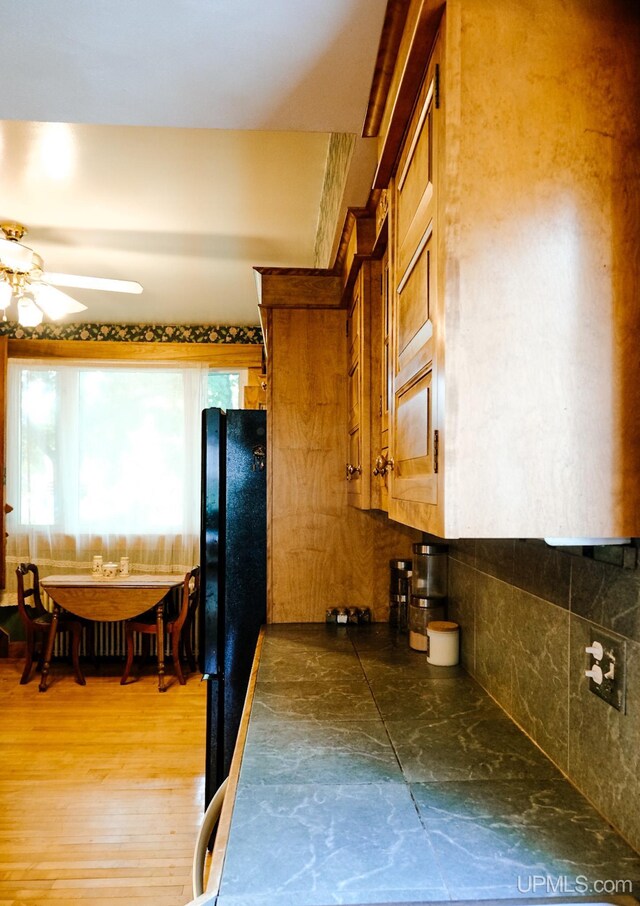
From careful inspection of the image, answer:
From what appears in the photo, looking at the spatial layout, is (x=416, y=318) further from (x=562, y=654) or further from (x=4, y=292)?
(x=4, y=292)

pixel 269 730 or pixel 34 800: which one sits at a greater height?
pixel 269 730

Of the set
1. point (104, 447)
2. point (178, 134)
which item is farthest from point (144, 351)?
point (178, 134)

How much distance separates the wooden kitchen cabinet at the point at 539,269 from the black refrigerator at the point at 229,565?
1611mm

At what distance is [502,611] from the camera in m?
1.49

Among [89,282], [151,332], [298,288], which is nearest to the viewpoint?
[298,288]

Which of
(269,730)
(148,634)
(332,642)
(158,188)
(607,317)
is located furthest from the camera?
(148,634)

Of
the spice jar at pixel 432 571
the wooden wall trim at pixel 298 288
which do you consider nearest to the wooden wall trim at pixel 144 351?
the wooden wall trim at pixel 298 288

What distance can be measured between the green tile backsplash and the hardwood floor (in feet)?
5.07

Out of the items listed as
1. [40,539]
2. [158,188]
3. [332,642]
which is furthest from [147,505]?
[332,642]

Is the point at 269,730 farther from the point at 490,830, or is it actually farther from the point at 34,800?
the point at 34,800

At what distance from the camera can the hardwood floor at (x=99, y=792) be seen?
2246mm

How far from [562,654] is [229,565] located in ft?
5.09

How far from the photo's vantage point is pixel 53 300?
3.17 metres

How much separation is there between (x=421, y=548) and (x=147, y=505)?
3.47 metres
